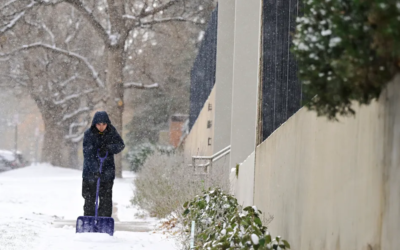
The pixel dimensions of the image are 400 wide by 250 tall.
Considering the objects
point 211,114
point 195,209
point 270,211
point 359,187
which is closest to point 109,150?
point 195,209

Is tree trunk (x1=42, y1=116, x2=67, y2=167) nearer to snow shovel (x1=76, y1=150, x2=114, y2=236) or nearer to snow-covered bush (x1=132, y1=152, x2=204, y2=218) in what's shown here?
snow-covered bush (x1=132, y1=152, x2=204, y2=218)

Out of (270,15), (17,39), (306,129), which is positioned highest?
(17,39)

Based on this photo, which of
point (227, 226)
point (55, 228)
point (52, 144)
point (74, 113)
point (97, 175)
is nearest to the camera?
point (227, 226)

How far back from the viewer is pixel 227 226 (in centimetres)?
500

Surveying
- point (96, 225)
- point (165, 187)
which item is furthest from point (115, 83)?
point (96, 225)

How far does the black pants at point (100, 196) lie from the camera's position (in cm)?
930

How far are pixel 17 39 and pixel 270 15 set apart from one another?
90.4 ft

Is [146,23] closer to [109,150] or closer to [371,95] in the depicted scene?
[109,150]

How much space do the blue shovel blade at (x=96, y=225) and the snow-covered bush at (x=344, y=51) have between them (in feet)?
20.9

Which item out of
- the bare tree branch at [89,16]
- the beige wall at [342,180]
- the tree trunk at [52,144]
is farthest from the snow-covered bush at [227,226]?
the tree trunk at [52,144]

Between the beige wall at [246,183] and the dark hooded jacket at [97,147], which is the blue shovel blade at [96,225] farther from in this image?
the beige wall at [246,183]

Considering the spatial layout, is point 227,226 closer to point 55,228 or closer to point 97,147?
point 97,147

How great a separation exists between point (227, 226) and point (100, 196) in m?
4.65

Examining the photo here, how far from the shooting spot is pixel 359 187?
3096mm
